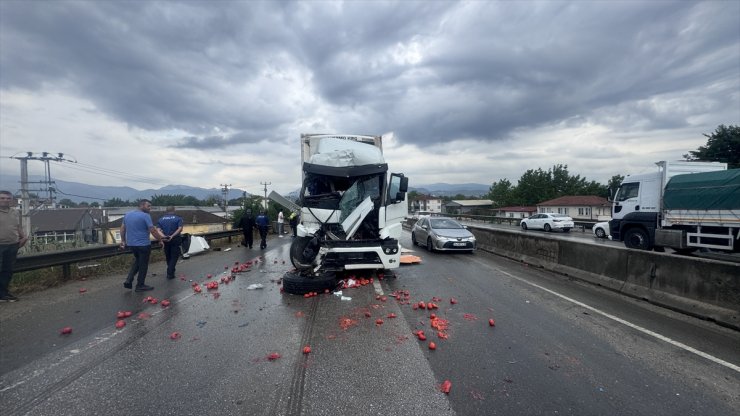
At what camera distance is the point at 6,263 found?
21.1 ft

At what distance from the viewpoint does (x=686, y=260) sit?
6.23 meters

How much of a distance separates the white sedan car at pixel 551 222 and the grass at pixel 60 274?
28.3 m

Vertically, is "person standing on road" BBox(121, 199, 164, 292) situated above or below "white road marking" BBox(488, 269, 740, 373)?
above

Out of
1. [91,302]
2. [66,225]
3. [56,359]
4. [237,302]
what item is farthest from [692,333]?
[66,225]

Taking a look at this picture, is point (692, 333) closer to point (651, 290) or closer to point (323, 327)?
point (651, 290)

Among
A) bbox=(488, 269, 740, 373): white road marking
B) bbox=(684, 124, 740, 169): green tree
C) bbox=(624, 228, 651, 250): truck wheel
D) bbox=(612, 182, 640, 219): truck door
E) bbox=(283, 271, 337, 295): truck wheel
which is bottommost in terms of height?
bbox=(488, 269, 740, 373): white road marking

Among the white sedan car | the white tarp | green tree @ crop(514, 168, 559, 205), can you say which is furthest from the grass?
green tree @ crop(514, 168, 559, 205)

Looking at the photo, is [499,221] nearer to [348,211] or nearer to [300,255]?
[348,211]

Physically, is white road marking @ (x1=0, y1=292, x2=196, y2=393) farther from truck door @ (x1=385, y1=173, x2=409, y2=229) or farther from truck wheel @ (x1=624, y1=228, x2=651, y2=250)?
truck wheel @ (x1=624, y1=228, x2=651, y2=250)

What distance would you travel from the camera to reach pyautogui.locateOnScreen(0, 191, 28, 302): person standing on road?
20.9 feet

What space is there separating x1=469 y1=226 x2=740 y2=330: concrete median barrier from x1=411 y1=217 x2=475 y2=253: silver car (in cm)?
372

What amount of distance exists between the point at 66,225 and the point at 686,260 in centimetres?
7982

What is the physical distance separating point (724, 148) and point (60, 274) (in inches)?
1666

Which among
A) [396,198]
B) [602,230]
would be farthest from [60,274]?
[602,230]
